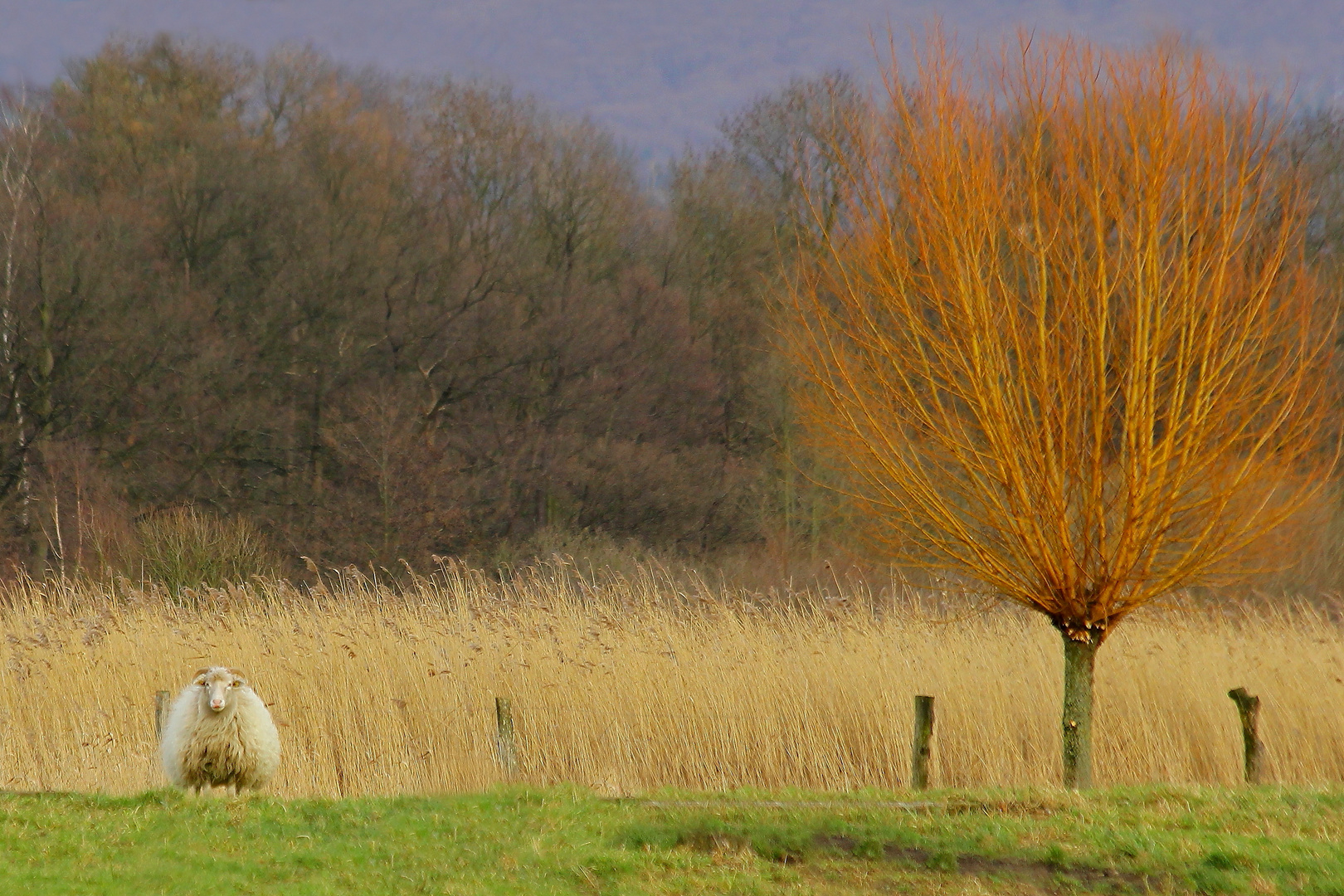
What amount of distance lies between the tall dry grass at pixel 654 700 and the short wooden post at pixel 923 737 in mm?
1054

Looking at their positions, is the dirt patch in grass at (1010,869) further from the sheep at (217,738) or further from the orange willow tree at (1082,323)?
the sheep at (217,738)

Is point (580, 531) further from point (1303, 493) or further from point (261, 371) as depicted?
point (1303, 493)

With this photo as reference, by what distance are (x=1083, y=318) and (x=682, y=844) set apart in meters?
3.69

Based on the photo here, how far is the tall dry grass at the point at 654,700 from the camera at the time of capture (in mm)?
9281

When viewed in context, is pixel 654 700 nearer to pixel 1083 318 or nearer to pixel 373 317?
pixel 1083 318

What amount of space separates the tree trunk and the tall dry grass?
3.23 ft

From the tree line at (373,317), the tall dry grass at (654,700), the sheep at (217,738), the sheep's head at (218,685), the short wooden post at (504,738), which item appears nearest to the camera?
the sheep's head at (218,685)

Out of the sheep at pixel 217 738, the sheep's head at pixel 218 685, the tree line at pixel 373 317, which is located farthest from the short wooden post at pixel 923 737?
the tree line at pixel 373 317

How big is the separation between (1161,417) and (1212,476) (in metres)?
0.46

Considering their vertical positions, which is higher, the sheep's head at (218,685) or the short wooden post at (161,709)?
the sheep's head at (218,685)

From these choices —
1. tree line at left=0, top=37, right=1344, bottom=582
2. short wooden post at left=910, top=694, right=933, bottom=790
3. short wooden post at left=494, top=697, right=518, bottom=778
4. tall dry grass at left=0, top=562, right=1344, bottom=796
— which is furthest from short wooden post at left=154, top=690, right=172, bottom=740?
tree line at left=0, top=37, right=1344, bottom=582

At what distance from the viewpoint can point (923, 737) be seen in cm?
802

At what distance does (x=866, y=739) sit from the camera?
9469mm

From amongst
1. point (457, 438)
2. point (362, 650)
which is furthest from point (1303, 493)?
point (457, 438)
